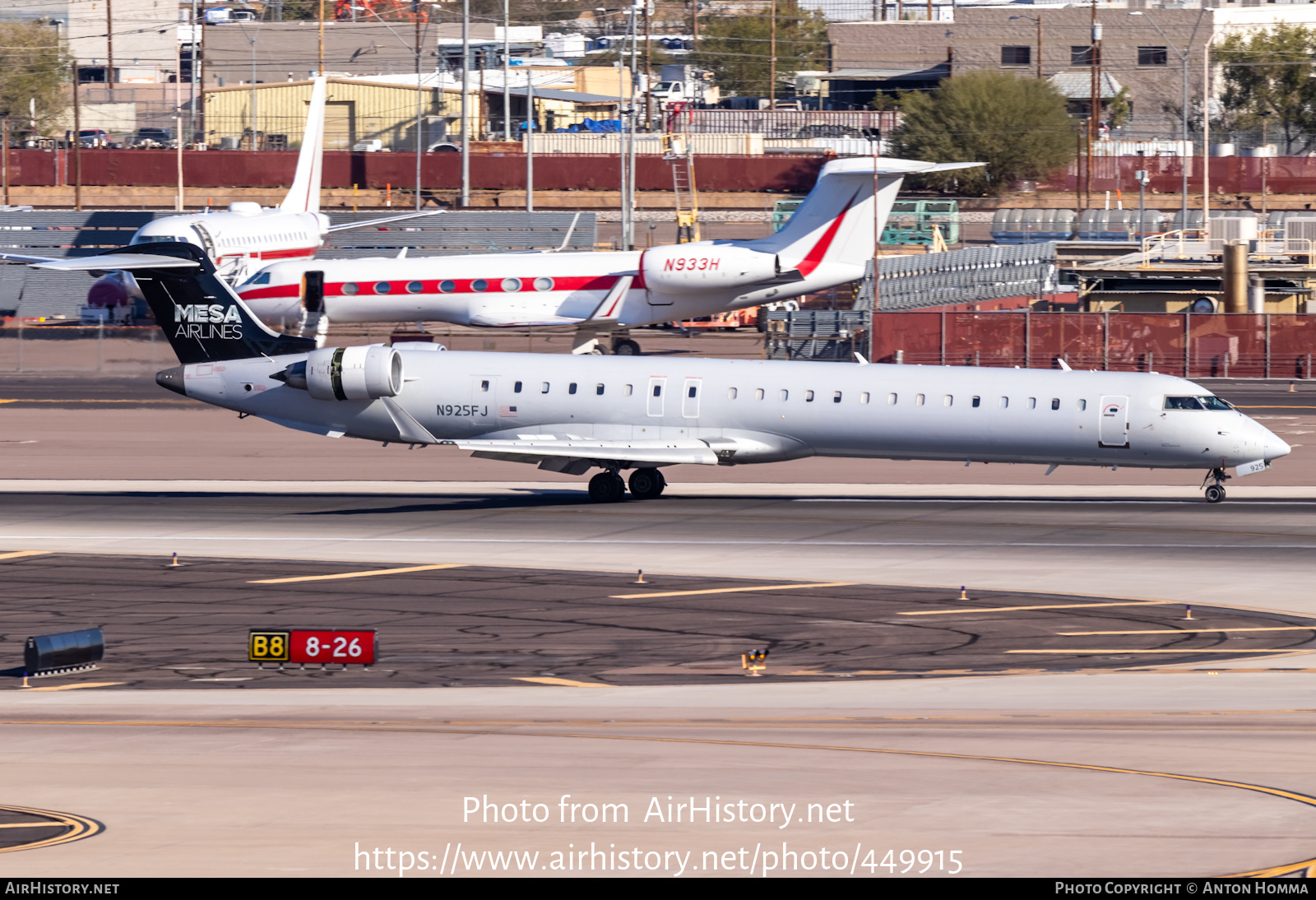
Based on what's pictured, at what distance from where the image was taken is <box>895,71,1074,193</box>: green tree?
122m

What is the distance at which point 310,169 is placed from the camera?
273 feet

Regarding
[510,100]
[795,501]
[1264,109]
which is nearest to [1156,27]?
[1264,109]

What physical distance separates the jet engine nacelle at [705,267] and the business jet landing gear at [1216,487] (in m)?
26.4

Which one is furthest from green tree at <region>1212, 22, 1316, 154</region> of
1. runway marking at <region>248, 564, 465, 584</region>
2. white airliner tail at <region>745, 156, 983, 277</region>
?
runway marking at <region>248, 564, 465, 584</region>

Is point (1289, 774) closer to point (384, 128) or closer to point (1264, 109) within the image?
point (384, 128)

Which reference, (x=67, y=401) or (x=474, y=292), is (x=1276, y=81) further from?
(x=67, y=401)

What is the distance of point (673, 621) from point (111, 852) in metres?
13.6

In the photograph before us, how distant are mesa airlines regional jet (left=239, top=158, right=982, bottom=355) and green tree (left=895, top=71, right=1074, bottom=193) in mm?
57249

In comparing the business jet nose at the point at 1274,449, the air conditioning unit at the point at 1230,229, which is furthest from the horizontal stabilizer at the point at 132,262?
the air conditioning unit at the point at 1230,229

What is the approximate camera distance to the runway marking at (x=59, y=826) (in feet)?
46.7

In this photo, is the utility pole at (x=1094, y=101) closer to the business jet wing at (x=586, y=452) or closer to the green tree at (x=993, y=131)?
the green tree at (x=993, y=131)

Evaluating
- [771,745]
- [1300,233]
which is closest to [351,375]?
[771,745]

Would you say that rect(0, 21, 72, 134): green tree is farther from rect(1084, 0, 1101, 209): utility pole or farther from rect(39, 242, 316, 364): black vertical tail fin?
rect(39, 242, 316, 364): black vertical tail fin

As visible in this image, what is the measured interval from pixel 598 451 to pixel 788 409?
4.27m
